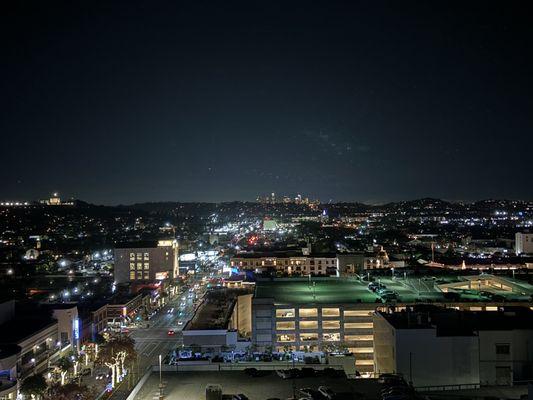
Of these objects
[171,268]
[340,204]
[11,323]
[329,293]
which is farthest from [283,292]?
[340,204]

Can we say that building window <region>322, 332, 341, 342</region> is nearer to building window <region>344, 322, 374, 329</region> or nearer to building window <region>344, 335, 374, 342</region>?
building window <region>344, 335, 374, 342</region>

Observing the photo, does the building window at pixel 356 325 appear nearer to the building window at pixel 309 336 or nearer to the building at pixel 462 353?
the building window at pixel 309 336

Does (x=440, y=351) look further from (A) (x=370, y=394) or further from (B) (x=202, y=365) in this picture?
(B) (x=202, y=365)

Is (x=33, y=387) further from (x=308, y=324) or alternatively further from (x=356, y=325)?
(x=356, y=325)

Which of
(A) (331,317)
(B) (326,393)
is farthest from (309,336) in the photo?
(B) (326,393)

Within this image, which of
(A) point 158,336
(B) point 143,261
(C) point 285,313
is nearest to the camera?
(C) point 285,313

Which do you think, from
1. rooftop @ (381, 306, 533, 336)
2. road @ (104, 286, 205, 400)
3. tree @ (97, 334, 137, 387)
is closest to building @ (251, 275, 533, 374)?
road @ (104, 286, 205, 400)
